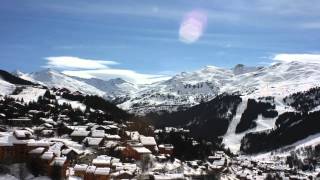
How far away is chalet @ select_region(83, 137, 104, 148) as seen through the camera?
381ft

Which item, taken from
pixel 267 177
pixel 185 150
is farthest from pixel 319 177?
pixel 185 150

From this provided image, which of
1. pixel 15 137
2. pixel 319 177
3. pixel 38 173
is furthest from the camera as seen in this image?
pixel 319 177

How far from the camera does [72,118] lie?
151 meters

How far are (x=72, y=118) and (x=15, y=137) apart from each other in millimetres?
70702

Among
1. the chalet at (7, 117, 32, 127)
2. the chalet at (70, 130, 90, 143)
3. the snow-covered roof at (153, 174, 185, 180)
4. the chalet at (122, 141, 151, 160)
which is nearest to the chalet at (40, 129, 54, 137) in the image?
the chalet at (70, 130, 90, 143)

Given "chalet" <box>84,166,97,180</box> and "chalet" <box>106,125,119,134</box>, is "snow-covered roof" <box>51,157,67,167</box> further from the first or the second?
"chalet" <box>106,125,119,134</box>

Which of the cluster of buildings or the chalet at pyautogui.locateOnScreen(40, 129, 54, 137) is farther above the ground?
the chalet at pyautogui.locateOnScreen(40, 129, 54, 137)

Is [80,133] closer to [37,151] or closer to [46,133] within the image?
[46,133]

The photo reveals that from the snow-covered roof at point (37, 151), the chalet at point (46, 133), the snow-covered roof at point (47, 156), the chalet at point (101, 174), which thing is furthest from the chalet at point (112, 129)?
the snow-covered roof at point (47, 156)

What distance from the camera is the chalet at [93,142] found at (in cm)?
11606

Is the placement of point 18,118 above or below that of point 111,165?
above

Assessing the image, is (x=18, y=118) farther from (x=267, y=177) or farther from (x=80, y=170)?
(x=267, y=177)

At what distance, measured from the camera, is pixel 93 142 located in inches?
4621

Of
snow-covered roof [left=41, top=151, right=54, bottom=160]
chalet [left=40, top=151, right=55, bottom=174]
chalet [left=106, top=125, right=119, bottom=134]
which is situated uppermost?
chalet [left=106, top=125, right=119, bottom=134]
